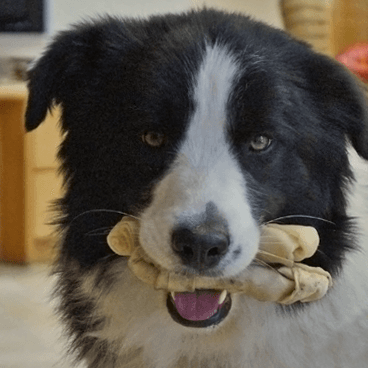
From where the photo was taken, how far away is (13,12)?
509 cm

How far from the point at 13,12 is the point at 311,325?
13.2 ft

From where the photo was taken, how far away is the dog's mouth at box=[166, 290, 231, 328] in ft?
5.18

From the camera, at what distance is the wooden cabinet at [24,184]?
4.79m

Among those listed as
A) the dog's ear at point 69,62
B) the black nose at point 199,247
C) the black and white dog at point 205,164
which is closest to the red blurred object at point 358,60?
the black and white dog at point 205,164

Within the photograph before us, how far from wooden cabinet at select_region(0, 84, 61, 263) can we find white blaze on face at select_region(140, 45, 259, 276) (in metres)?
3.31

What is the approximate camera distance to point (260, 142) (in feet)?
5.24

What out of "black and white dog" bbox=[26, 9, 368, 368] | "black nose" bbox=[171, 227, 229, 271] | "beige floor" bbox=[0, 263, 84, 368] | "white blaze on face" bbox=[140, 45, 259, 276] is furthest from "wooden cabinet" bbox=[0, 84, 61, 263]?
"black nose" bbox=[171, 227, 229, 271]

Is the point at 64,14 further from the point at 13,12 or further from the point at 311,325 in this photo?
the point at 311,325

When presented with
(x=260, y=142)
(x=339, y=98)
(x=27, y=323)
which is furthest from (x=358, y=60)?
(x=27, y=323)

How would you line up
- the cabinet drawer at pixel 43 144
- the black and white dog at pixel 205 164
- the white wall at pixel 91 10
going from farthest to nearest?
the white wall at pixel 91 10 → the cabinet drawer at pixel 43 144 → the black and white dog at pixel 205 164

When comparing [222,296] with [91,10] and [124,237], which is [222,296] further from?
[91,10]

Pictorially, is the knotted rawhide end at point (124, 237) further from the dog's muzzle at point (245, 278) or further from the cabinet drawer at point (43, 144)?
the cabinet drawer at point (43, 144)

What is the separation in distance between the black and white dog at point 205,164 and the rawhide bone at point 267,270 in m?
0.05

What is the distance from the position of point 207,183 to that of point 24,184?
353 cm
